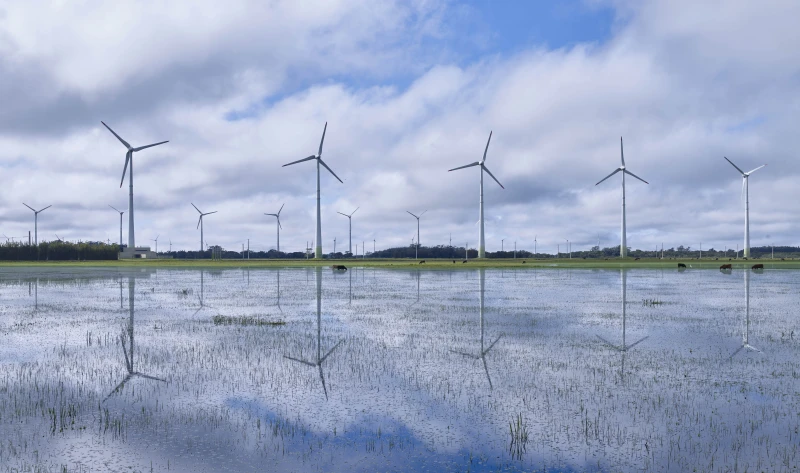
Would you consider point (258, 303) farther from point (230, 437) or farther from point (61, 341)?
point (230, 437)

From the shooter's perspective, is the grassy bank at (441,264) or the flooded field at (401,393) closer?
the flooded field at (401,393)

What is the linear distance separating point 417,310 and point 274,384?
20.7 m

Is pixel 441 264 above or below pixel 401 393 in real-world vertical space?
above

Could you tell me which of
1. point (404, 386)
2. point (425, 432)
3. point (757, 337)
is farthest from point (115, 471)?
point (757, 337)

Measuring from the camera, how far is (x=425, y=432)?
45.6 ft

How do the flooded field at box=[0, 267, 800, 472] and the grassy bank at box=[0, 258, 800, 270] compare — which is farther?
the grassy bank at box=[0, 258, 800, 270]

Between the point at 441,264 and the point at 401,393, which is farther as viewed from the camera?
the point at 441,264

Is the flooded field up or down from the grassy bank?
down

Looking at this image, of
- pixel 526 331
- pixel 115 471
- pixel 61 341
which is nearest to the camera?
pixel 115 471

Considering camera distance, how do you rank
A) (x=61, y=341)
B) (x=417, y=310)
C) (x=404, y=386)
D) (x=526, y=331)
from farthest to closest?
1. (x=417, y=310)
2. (x=526, y=331)
3. (x=61, y=341)
4. (x=404, y=386)

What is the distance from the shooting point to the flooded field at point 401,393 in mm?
12539

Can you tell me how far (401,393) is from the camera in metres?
17.3

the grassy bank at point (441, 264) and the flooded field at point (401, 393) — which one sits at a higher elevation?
the grassy bank at point (441, 264)

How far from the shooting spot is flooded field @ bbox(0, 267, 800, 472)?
494 inches
